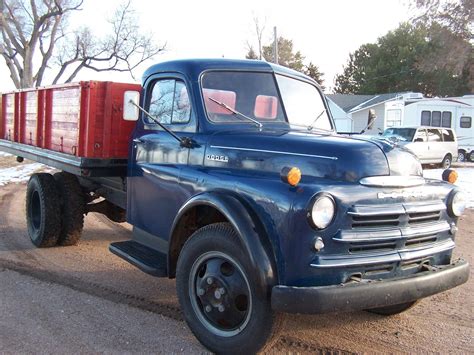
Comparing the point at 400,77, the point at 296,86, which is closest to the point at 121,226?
the point at 296,86

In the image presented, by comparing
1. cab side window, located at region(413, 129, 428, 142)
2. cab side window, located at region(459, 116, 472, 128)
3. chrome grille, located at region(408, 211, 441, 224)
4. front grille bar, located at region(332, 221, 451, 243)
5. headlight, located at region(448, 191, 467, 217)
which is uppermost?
cab side window, located at region(459, 116, 472, 128)

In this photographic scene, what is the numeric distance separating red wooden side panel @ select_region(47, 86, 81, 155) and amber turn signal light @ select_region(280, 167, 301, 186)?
312 cm

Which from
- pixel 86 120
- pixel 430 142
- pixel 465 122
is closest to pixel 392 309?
pixel 86 120

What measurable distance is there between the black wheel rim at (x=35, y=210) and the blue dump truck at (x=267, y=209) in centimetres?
250

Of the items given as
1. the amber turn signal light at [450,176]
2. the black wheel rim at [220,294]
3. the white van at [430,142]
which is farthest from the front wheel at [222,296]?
the white van at [430,142]

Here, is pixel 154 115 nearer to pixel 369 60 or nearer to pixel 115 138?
pixel 115 138

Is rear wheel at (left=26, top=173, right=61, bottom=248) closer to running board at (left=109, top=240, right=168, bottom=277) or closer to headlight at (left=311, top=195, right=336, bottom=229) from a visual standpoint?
running board at (left=109, top=240, right=168, bottom=277)

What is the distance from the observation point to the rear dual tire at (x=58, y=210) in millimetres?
6492

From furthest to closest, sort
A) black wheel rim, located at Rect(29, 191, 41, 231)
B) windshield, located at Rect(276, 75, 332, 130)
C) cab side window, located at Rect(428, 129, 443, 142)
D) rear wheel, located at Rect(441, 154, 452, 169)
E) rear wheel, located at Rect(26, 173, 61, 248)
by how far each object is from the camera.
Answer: rear wheel, located at Rect(441, 154, 452, 169)
cab side window, located at Rect(428, 129, 443, 142)
black wheel rim, located at Rect(29, 191, 41, 231)
rear wheel, located at Rect(26, 173, 61, 248)
windshield, located at Rect(276, 75, 332, 130)

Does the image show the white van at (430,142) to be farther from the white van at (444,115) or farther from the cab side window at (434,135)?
the white van at (444,115)

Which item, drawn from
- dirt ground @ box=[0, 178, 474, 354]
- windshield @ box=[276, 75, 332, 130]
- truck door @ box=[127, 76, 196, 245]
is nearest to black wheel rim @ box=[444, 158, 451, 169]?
dirt ground @ box=[0, 178, 474, 354]

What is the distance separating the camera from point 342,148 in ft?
11.6

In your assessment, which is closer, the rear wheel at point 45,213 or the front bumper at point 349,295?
the front bumper at point 349,295

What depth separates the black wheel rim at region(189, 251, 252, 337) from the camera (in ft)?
11.6
